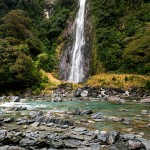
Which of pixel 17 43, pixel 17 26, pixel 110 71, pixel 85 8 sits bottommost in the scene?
pixel 110 71

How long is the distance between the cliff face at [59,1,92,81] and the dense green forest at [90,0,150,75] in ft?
5.96

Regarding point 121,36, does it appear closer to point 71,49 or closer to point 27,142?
point 71,49

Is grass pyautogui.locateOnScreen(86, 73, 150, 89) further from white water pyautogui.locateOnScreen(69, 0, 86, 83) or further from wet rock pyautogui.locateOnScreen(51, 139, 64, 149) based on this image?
wet rock pyautogui.locateOnScreen(51, 139, 64, 149)

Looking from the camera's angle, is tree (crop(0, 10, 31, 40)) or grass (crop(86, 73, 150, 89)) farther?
tree (crop(0, 10, 31, 40))

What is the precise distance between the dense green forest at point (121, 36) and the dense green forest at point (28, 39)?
1089 centimetres

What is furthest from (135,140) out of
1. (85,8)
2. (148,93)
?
(85,8)

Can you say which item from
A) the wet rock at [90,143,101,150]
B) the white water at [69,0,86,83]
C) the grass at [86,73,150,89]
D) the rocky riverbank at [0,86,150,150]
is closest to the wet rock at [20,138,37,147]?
the rocky riverbank at [0,86,150,150]

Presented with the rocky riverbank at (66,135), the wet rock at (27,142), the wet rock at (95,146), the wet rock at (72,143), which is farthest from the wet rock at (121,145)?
the wet rock at (27,142)

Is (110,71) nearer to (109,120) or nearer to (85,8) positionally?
(85,8)

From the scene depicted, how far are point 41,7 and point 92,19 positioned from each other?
2214 centimetres

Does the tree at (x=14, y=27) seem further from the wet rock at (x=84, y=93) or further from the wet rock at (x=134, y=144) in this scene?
the wet rock at (x=134, y=144)

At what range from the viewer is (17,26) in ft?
215

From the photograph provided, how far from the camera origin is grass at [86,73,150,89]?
47.2m

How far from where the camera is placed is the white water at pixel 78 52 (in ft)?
198
